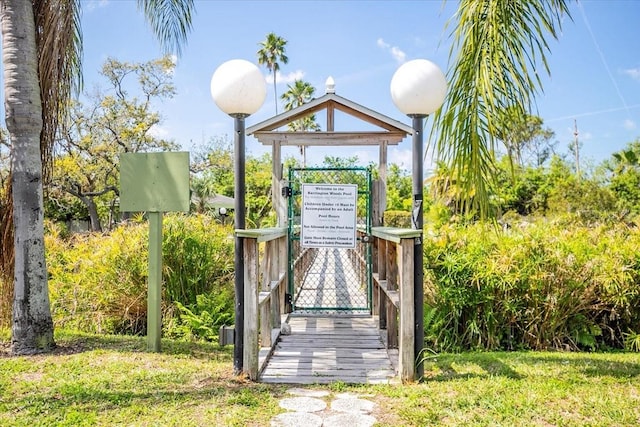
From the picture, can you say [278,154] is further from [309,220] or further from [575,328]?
[575,328]

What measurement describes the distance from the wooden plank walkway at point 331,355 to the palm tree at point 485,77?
62.9 inches

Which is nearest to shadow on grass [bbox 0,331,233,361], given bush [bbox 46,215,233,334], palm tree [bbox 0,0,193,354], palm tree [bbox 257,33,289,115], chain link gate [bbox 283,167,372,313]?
palm tree [bbox 0,0,193,354]

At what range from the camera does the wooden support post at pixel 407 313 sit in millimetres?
3840

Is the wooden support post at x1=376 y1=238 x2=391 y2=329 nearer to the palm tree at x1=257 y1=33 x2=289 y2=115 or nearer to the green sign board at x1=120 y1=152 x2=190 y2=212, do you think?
the green sign board at x1=120 y1=152 x2=190 y2=212

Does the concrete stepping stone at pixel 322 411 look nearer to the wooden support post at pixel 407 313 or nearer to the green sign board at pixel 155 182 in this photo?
the wooden support post at pixel 407 313

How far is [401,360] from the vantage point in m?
3.89

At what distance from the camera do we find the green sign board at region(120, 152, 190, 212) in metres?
4.92

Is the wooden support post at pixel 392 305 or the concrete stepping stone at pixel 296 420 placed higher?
the wooden support post at pixel 392 305

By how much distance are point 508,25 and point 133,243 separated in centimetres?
486

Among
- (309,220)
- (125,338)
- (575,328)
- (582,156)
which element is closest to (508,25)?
(309,220)

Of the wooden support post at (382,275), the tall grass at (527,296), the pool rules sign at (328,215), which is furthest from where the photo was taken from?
the pool rules sign at (328,215)

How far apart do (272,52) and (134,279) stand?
3032 cm

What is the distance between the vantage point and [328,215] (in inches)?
227

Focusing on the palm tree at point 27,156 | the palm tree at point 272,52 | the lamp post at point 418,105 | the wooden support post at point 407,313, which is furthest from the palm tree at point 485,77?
the palm tree at point 272,52
